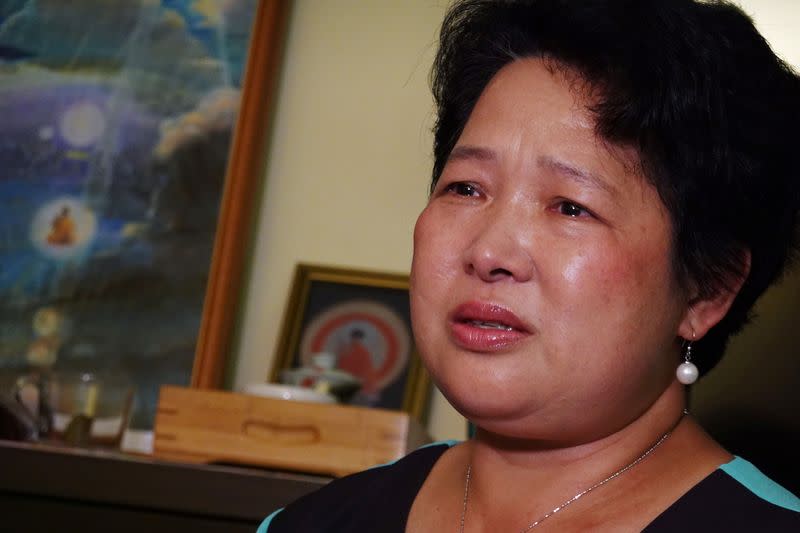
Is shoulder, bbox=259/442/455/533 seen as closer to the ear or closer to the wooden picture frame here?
the ear

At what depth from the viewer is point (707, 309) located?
1.17 metres

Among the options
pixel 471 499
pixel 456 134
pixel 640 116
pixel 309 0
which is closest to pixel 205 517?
→ pixel 471 499

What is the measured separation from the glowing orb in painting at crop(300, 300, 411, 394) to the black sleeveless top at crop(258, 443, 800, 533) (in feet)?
3.22

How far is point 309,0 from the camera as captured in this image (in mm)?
2645

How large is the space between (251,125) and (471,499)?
144 cm

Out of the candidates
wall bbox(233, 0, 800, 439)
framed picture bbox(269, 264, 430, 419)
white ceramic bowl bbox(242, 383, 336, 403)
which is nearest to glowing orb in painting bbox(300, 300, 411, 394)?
framed picture bbox(269, 264, 430, 419)

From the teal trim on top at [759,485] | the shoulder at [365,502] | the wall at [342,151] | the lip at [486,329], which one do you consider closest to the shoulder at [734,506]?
the teal trim on top at [759,485]

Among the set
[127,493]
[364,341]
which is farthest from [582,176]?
[364,341]

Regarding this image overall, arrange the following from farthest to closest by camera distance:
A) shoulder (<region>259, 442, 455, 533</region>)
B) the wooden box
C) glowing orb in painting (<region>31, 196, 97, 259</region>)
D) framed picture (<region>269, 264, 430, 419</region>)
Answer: glowing orb in painting (<region>31, 196, 97, 259</region>), framed picture (<region>269, 264, 430, 419</region>), the wooden box, shoulder (<region>259, 442, 455, 533</region>)

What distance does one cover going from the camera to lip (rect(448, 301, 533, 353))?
1.07m

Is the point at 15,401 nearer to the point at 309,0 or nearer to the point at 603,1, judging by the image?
the point at 309,0

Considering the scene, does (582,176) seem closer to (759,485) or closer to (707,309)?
(707,309)

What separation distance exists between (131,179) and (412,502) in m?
1.46

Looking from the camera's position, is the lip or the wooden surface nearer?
the lip
